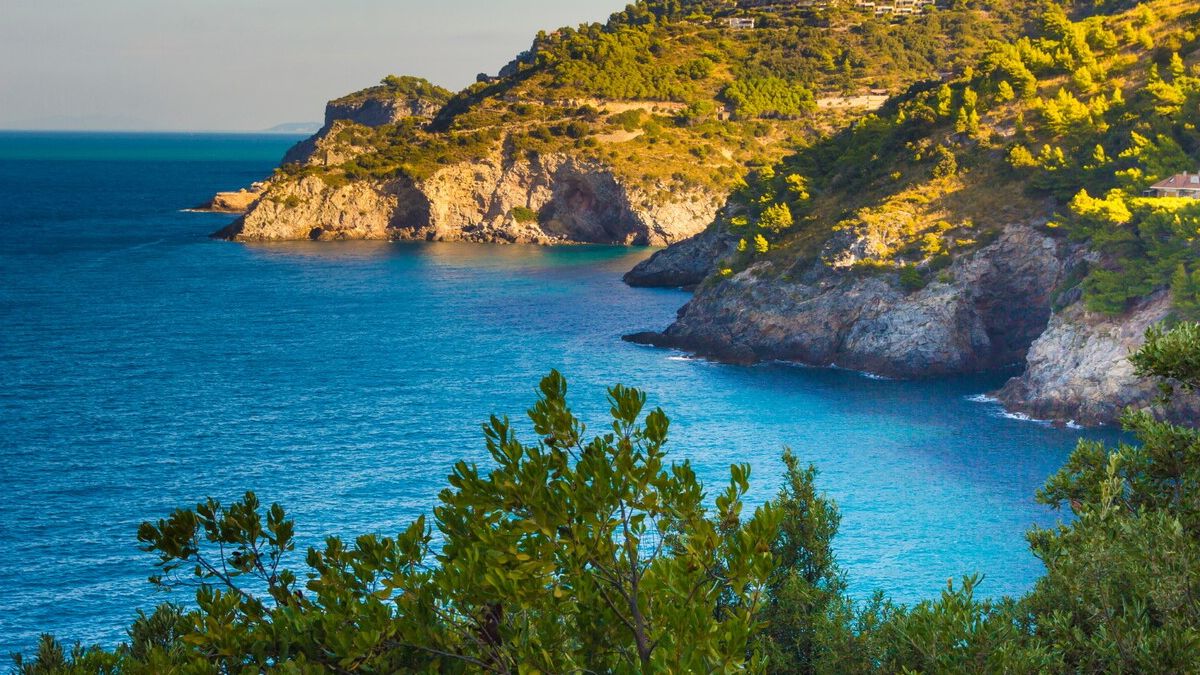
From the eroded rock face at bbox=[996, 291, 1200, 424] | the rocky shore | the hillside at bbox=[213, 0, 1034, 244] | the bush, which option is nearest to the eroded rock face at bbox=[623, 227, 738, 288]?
the hillside at bbox=[213, 0, 1034, 244]

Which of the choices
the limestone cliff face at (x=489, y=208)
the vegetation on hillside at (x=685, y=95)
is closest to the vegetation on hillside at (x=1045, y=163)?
the limestone cliff face at (x=489, y=208)

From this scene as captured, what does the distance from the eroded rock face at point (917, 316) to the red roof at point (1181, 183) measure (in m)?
6.69

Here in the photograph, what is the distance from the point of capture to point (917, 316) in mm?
67375

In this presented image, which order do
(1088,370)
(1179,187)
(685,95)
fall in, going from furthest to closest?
(685,95) → (1179,187) → (1088,370)

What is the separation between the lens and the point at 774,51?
166 m

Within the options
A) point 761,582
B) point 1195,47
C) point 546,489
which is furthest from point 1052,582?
point 1195,47

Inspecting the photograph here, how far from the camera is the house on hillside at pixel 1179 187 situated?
59406 millimetres

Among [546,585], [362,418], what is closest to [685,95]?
[362,418]

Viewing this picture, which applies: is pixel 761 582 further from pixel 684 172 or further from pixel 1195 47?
pixel 684 172

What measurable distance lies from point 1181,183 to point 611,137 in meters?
89.6

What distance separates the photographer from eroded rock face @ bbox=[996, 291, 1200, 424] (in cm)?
5391

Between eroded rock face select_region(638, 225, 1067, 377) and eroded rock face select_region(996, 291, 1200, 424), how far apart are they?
6.96 meters

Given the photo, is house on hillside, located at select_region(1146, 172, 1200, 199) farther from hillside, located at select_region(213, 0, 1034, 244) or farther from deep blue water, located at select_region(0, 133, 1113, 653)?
hillside, located at select_region(213, 0, 1034, 244)

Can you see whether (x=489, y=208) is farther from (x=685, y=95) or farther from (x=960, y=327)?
(x=960, y=327)
